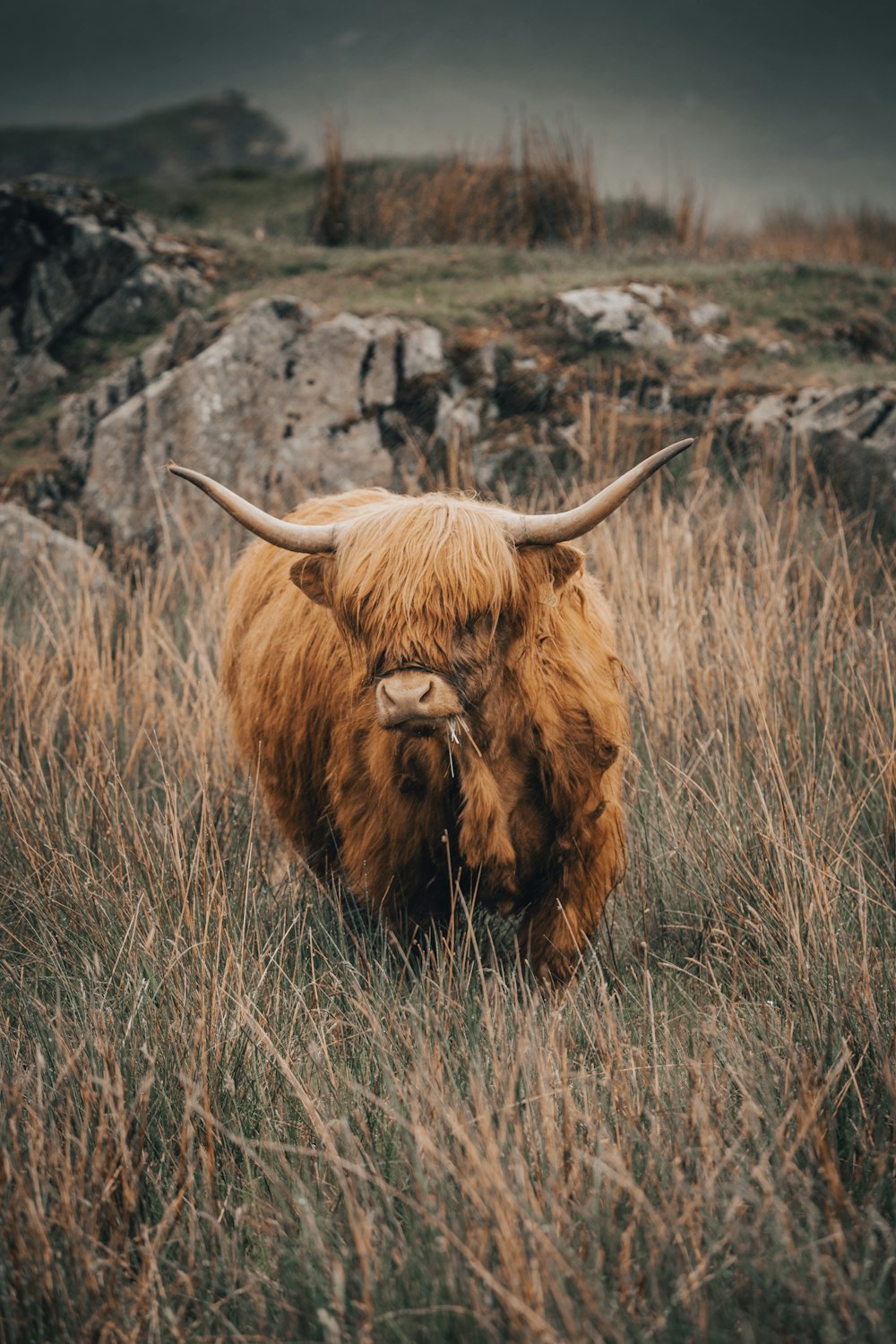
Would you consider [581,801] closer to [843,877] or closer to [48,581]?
[843,877]

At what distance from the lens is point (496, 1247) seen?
53.7 inches

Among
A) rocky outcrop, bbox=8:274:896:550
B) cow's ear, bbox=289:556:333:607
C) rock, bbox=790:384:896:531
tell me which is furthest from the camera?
rocky outcrop, bbox=8:274:896:550

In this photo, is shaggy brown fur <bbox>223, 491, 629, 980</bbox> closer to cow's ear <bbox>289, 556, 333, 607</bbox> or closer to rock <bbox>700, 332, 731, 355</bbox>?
cow's ear <bbox>289, 556, 333, 607</bbox>

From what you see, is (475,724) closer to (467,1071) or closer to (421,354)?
(467,1071)

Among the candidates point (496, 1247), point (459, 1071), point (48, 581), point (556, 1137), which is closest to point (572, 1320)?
point (496, 1247)

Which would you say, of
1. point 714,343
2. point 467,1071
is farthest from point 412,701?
point 714,343

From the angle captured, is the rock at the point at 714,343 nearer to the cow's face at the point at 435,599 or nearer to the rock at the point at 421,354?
the rock at the point at 421,354

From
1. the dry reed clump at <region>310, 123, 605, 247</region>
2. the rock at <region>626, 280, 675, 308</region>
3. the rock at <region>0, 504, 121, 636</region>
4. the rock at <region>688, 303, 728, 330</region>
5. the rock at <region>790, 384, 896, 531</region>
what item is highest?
the dry reed clump at <region>310, 123, 605, 247</region>

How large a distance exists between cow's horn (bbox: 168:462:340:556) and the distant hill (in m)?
25.9

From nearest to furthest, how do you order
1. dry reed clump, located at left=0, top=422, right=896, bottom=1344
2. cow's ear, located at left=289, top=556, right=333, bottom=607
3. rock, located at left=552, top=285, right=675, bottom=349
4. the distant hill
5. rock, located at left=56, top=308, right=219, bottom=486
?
dry reed clump, located at left=0, top=422, right=896, bottom=1344, cow's ear, located at left=289, top=556, right=333, bottom=607, rock, located at left=552, top=285, right=675, bottom=349, rock, located at left=56, top=308, right=219, bottom=486, the distant hill

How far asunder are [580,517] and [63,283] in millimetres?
6519

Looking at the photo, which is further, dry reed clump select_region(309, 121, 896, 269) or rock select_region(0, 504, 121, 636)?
dry reed clump select_region(309, 121, 896, 269)

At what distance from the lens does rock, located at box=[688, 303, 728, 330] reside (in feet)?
21.9

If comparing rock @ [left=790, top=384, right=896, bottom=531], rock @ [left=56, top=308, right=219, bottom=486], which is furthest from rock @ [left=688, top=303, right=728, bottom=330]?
rock @ [left=56, top=308, right=219, bottom=486]
